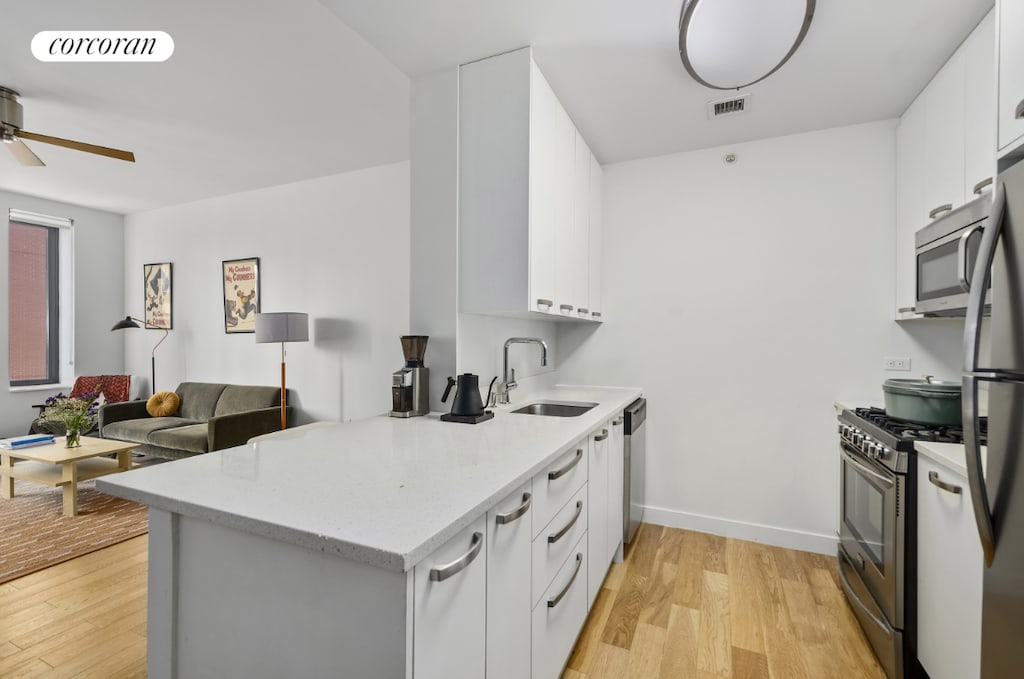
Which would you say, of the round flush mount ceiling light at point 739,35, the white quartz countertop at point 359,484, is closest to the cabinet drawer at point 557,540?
the white quartz countertop at point 359,484

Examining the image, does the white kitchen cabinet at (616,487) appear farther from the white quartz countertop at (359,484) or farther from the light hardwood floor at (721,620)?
the white quartz countertop at (359,484)

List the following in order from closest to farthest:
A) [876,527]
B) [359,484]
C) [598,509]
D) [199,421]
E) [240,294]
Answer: [359,484] < [876,527] < [598,509] < [199,421] < [240,294]

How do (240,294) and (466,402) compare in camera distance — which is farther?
(240,294)

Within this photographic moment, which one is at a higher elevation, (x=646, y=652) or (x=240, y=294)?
(x=240, y=294)

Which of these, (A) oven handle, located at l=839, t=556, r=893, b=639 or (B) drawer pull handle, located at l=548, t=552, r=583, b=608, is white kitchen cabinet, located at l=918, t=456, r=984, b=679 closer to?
(A) oven handle, located at l=839, t=556, r=893, b=639

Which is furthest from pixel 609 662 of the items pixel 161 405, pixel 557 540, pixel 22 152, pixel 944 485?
pixel 161 405

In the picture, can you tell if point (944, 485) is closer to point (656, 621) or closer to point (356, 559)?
point (656, 621)

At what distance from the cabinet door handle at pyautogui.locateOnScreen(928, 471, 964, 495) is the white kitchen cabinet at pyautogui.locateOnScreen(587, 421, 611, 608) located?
3.65ft

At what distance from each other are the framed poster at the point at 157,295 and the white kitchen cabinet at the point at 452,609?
5.75 meters

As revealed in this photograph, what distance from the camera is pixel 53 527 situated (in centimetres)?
284

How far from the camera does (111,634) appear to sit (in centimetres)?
185

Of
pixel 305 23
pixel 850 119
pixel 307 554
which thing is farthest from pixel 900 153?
pixel 307 554

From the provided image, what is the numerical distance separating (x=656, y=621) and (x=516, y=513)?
131 centimetres

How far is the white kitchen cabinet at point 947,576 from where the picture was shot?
49.1 inches
